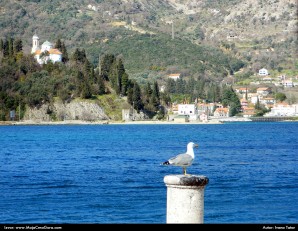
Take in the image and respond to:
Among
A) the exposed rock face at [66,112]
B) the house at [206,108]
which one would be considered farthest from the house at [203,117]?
the exposed rock face at [66,112]

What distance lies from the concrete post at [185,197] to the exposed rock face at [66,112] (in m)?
137

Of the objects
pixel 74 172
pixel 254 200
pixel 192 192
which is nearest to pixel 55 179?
pixel 74 172

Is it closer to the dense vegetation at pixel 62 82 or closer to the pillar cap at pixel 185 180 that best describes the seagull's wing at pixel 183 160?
the pillar cap at pixel 185 180

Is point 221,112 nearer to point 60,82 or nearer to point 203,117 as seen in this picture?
point 203,117

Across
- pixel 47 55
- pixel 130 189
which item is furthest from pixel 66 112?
pixel 130 189

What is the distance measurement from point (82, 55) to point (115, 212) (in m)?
129

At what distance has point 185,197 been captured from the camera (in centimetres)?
891

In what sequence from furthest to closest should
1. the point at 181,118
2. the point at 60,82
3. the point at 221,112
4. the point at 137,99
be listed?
the point at 221,112 < the point at 181,118 < the point at 60,82 < the point at 137,99

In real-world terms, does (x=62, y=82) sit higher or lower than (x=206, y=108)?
higher

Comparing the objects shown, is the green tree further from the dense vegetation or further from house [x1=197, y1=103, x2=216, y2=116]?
house [x1=197, y1=103, x2=216, y2=116]

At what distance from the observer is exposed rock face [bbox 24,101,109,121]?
14625cm

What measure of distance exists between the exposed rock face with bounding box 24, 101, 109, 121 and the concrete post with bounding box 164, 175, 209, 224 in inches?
5376

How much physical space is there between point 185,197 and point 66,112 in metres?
141

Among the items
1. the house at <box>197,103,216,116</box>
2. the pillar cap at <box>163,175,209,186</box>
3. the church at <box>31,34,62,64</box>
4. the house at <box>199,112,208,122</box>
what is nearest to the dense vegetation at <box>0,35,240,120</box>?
the church at <box>31,34,62,64</box>
